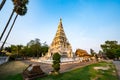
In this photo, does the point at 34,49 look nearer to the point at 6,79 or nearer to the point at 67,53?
the point at 67,53

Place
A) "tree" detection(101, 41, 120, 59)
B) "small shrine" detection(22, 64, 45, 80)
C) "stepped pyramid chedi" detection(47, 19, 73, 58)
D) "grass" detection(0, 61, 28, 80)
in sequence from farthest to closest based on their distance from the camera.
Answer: "tree" detection(101, 41, 120, 59), "stepped pyramid chedi" detection(47, 19, 73, 58), "grass" detection(0, 61, 28, 80), "small shrine" detection(22, 64, 45, 80)

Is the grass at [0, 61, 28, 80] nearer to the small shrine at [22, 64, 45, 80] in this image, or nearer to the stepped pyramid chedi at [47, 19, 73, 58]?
the small shrine at [22, 64, 45, 80]

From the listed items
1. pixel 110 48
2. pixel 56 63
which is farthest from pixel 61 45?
pixel 110 48

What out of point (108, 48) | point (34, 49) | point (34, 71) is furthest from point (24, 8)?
point (108, 48)

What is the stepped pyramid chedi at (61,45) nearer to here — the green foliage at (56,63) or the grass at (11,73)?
the grass at (11,73)

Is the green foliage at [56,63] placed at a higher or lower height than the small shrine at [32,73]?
higher

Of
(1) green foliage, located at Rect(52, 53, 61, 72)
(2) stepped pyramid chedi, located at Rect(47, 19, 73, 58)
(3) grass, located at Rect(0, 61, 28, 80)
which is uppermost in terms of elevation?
(2) stepped pyramid chedi, located at Rect(47, 19, 73, 58)

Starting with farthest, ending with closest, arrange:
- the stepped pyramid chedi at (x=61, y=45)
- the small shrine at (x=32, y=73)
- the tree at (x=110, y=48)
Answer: the tree at (x=110, y=48) < the stepped pyramid chedi at (x=61, y=45) < the small shrine at (x=32, y=73)

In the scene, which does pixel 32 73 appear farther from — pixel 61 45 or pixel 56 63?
pixel 61 45

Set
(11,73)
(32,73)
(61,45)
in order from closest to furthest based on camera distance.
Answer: (32,73), (11,73), (61,45)

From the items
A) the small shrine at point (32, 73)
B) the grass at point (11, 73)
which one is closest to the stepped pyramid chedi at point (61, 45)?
the grass at point (11, 73)

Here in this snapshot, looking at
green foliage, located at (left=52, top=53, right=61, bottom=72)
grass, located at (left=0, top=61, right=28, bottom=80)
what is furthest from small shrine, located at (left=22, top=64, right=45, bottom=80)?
green foliage, located at (left=52, top=53, right=61, bottom=72)

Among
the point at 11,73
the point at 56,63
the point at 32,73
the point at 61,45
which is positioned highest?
the point at 61,45

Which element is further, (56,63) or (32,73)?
(56,63)
